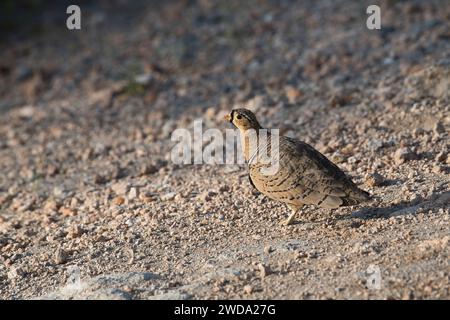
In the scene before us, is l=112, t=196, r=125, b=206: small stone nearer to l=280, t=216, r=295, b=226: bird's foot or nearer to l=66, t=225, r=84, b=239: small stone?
l=66, t=225, r=84, b=239: small stone

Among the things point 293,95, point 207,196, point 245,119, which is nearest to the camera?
point 245,119

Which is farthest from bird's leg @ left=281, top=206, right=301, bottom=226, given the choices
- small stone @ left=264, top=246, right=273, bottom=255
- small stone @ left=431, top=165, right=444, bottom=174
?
small stone @ left=431, top=165, right=444, bottom=174

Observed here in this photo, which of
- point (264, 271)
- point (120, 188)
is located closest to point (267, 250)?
point (264, 271)

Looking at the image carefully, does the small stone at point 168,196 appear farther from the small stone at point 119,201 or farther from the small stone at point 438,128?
the small stone at point 438,128

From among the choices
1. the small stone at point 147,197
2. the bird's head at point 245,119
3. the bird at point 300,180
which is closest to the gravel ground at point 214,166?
the small stone at point 147,197

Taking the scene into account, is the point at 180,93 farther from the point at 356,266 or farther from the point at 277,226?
the point at 356,266

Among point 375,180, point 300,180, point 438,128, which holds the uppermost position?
point 438,128

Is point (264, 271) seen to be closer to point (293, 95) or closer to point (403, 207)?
point (403, 207)
